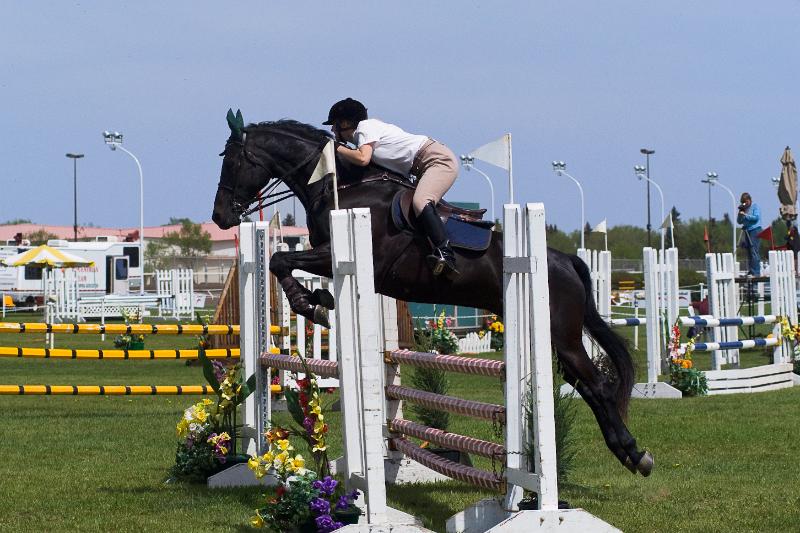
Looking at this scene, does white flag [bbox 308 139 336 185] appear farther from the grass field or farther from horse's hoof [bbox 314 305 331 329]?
the grass field

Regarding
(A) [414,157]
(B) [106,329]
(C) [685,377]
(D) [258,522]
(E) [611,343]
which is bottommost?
(D) [258,522]

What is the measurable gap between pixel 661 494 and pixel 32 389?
18.1ft

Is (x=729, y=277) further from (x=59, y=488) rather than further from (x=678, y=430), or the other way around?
(x=59, y=488)

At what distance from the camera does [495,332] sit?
20.5 m

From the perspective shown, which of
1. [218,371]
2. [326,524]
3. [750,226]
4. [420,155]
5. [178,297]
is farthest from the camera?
[178,297]

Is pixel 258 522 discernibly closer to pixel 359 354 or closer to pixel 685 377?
pixel 359 354

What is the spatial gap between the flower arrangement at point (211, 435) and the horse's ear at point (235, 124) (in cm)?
144

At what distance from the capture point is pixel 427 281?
631cm

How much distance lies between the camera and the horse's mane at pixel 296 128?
716cm

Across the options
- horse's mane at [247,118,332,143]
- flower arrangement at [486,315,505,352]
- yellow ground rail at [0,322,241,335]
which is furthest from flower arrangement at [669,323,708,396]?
flower arrangement at [486,315,505,352]

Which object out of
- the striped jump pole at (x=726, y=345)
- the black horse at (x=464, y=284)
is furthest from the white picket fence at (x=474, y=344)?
the black horse at (x=464, y=284)

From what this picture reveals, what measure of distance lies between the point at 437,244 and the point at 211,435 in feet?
6.00

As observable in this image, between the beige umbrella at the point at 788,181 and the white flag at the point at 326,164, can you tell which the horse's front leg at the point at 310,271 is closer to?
the white flag at the point at 326,164

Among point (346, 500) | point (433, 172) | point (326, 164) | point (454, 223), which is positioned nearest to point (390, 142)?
point (433, 172)
